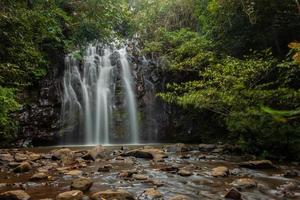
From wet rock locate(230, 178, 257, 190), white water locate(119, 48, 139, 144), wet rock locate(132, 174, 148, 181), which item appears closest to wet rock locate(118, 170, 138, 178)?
wet rock locate(132, 174, 148, 181)

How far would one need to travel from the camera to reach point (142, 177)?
644 cm

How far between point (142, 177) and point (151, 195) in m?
1.24

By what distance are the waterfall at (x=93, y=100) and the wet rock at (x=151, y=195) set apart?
10.3 metres

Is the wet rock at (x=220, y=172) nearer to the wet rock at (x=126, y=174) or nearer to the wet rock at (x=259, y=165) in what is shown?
the wet rock at (x=259, y=165)

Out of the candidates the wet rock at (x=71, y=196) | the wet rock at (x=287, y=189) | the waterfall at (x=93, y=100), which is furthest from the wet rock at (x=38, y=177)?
the waterfall at (x=93, y=100)

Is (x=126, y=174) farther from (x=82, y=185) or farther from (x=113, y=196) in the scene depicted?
(x=113, y=196)

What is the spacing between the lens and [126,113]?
54.4 ft

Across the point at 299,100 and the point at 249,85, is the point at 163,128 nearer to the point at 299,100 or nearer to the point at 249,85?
the point at 249,85

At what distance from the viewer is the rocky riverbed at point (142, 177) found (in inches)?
207

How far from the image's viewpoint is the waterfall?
51.2 ft

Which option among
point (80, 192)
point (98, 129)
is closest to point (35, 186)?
point (80, 192)

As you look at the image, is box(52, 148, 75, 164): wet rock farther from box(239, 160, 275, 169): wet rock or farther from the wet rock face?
the wet rock face

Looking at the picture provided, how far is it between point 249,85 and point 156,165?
4.57 meters

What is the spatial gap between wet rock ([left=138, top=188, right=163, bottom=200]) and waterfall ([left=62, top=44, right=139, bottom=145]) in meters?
10.3
